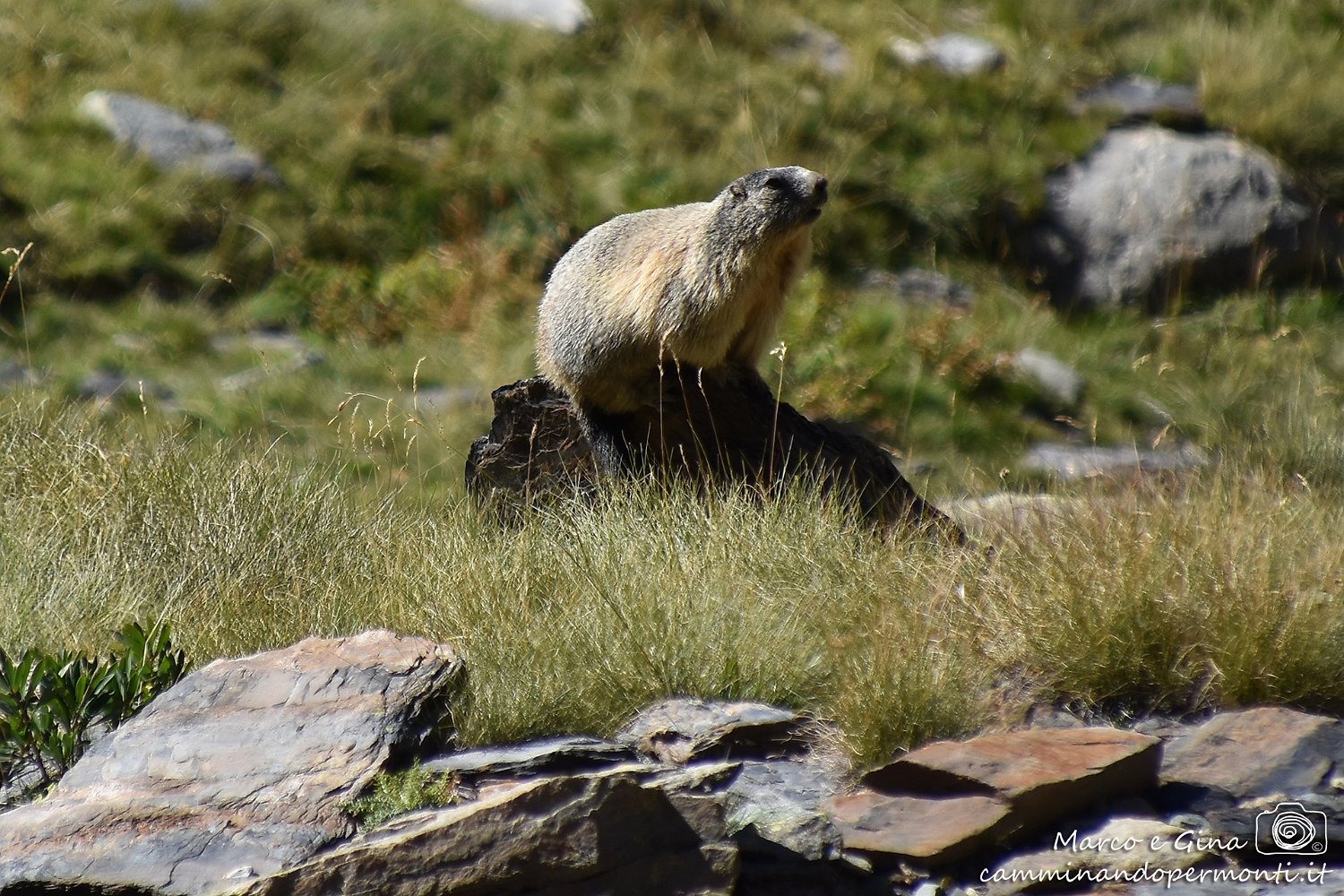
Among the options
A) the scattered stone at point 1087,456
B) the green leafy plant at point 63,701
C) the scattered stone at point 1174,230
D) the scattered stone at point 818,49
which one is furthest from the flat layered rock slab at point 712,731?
the scattered stone at point 818,49

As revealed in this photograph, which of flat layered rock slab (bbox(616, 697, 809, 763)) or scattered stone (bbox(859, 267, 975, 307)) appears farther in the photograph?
scattered stone (bbox(859, 267, 975, 307))

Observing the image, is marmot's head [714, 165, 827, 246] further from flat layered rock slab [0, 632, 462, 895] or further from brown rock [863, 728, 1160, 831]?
brown rock [863, 728, 1160, 831]

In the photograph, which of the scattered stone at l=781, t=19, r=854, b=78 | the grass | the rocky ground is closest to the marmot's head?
the grass

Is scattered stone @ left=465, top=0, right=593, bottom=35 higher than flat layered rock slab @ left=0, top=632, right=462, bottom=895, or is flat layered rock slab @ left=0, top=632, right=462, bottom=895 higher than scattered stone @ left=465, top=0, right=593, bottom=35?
scattered stone @ left=465, top=0, right=593, bottom=35

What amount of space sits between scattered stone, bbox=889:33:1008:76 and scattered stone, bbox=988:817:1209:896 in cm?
1132

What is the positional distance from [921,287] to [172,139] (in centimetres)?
649

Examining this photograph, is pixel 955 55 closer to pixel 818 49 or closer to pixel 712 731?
pixel 818 49

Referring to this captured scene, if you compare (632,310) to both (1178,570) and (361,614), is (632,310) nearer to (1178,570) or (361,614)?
(361,614)

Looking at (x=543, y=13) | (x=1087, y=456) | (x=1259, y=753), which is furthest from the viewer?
(x=543, y=13)

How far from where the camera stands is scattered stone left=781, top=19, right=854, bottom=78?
1401cm

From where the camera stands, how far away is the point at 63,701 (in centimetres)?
407

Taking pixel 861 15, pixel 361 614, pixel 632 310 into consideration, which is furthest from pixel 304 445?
pixel 861 15

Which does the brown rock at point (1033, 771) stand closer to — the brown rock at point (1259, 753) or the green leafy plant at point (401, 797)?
the brown rock at point (1259, 753)

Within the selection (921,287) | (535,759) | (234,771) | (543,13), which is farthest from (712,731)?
(543,13)
